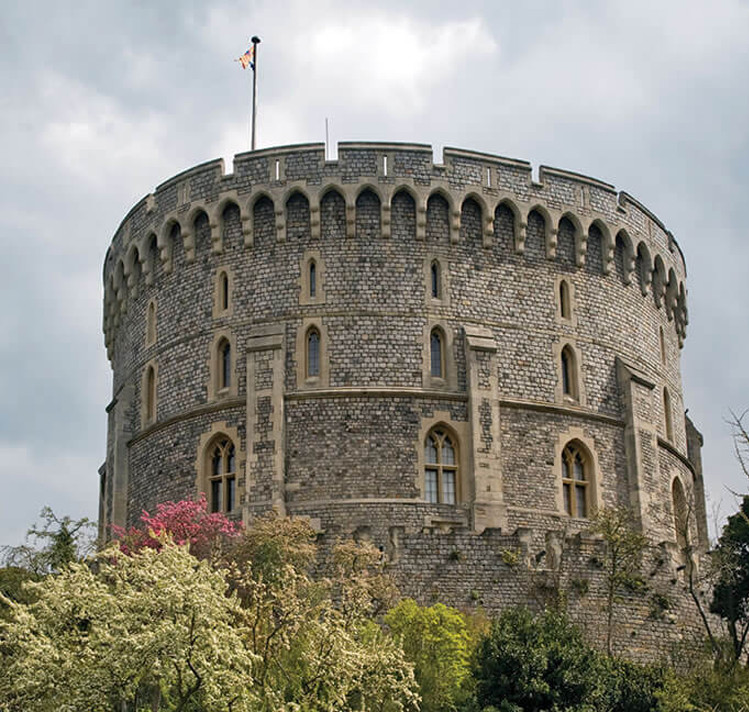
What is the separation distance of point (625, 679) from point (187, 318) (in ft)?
55.4

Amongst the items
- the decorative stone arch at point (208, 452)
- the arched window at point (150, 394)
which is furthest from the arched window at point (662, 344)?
the arched window at point (150, 394)

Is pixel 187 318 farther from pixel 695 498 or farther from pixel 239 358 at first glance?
pixel 695 498

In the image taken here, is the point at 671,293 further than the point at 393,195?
Yes

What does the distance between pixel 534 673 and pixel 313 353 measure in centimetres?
1327

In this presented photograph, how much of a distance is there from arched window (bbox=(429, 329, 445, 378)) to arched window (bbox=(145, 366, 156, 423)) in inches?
316

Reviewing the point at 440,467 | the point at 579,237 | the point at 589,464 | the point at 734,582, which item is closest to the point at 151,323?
the point at 440,467

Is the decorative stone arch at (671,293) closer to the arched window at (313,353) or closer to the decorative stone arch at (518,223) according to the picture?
the decorative stone arch at (518,223)

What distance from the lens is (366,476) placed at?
3309 cm

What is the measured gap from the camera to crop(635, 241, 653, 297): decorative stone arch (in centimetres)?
3862

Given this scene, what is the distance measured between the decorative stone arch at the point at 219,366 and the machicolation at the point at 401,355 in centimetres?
6

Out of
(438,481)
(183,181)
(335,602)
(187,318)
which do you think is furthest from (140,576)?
(183,181)

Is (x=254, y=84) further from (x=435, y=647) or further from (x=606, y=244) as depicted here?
(x=435, y=647)

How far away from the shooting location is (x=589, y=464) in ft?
116

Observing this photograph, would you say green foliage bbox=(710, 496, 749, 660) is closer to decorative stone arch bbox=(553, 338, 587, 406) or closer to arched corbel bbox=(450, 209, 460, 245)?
decorative stone arch bbox=(553, 338, 587, 406)
